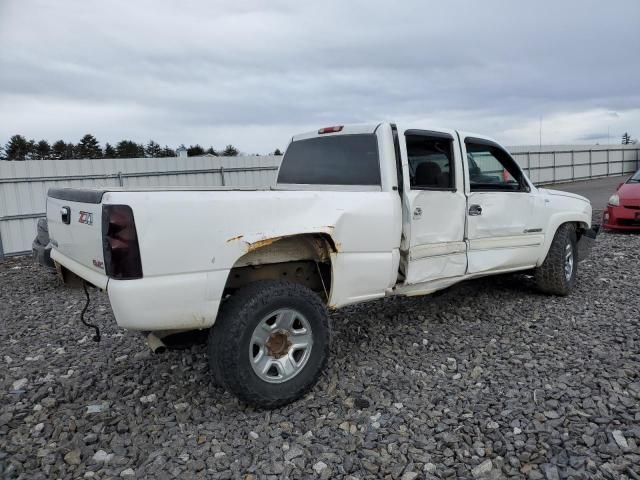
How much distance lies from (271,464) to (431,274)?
2151 millimetres

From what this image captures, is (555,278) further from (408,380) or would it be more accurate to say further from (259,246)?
(259,246)

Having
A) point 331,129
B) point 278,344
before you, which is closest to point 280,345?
point 278,344

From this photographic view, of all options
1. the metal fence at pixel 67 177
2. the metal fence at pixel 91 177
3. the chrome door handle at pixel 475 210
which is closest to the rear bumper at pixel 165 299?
the chrome door handle at pixel 475 210

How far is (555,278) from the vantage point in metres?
5.45

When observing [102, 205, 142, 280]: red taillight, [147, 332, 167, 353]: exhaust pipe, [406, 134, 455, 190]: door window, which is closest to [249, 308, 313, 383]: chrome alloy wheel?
[147, 332, 167, 353]: exhaust pipe

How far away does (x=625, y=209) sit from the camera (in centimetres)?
976

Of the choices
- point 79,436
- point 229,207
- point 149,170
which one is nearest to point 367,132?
point 229,207

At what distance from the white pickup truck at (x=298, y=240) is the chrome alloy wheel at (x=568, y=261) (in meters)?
0.61

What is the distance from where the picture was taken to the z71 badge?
9.47 ft

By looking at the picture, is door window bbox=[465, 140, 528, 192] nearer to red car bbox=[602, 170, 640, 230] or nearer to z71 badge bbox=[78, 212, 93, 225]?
z71 badge bbox=[78, 212, 93, 225]

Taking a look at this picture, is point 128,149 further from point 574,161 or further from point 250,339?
point 250,339

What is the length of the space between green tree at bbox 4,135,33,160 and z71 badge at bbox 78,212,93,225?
54879mm

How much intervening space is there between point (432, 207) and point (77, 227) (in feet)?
8.80

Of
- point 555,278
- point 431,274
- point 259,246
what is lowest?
point 555,278
